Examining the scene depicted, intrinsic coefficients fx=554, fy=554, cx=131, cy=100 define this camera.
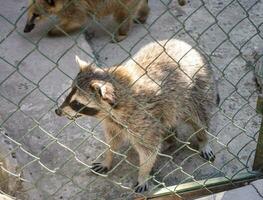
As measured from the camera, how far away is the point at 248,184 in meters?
3.39

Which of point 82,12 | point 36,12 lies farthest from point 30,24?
point 82,12

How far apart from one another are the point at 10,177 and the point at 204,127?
132 centimetres

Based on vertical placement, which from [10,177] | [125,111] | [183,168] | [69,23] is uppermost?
[125,111]

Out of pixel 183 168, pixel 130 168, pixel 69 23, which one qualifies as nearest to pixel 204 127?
pixel 183 168

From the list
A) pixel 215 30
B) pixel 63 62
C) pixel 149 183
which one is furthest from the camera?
pixel 215 30

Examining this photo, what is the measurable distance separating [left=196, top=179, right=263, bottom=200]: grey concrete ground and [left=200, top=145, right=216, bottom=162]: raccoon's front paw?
1.94 ft

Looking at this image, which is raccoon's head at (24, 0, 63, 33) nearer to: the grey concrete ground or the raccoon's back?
the raccoon's back

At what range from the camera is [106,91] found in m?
3.25

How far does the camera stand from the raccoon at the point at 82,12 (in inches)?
197

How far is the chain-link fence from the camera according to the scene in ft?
11.1

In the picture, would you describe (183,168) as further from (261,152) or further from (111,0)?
(111,0)

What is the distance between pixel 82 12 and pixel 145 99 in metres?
2.07

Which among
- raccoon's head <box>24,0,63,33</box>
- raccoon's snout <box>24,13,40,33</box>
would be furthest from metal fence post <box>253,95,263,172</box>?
raccoon's snout <box>24,13,40,33</box>

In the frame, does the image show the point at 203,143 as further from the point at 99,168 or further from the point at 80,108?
the point at 80,108
